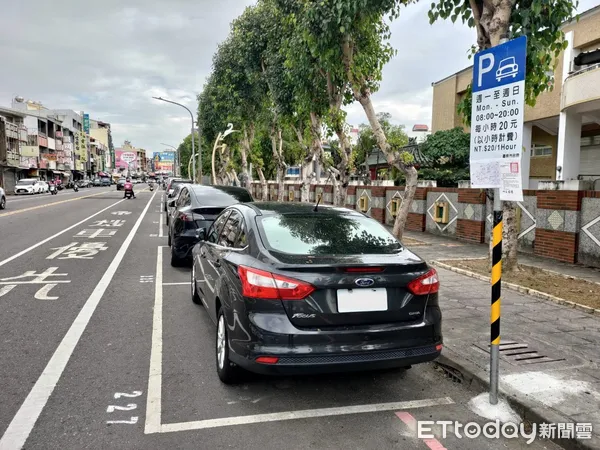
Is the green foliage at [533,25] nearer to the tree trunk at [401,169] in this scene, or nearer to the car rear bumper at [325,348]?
the tree trunk at [401,169]

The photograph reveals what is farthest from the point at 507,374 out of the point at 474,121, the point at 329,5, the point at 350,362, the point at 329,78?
the point at 329,78

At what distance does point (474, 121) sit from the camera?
3971mm

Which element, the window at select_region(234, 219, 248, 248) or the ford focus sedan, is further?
the window at select_region(234, 219, 248, 248)

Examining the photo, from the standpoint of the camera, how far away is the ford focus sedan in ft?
11.2

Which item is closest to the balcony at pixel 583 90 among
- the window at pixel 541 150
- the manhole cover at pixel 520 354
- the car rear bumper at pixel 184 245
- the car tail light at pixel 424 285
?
the window at pixel 541 150

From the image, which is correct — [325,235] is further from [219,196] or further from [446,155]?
[446,155]

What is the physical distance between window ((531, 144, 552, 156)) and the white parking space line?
27.1m

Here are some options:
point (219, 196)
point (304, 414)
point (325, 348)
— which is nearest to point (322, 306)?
point (325, 348)

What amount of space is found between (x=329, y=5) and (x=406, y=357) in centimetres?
904

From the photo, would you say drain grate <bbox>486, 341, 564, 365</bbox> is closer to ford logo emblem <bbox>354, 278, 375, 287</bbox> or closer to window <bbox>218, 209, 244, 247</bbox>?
ford logo emblem <bbox>354, 278, 375, 287</bbox>

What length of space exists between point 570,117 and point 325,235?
1808 cm

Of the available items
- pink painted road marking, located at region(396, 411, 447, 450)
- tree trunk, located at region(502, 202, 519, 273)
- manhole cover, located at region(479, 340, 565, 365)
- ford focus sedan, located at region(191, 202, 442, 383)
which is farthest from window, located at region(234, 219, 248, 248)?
tree trunk, located at region(502, 202, 519, 273)

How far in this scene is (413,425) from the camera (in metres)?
3.46

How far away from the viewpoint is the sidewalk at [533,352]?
3.54 m
